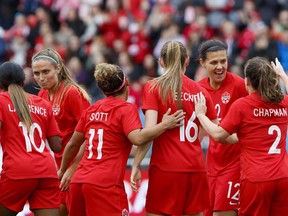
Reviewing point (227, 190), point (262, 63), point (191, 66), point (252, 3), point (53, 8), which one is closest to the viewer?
point (262, 63)

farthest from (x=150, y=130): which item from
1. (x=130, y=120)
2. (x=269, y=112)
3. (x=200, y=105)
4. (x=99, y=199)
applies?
(x=269, y=112)

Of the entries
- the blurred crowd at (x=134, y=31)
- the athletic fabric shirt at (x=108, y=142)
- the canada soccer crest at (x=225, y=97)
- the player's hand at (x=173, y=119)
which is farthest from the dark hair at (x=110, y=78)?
the blurred crowd at (x=134, y=31)

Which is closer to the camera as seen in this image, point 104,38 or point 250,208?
point 250,208

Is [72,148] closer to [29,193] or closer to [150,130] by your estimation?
[29,193]

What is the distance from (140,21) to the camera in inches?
875

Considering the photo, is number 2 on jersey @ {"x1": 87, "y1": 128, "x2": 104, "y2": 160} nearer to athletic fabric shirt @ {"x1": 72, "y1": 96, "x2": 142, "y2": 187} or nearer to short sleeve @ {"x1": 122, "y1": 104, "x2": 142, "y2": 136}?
athletic fabric shirt @ {"x1": 72, "y1": 96, "x2": 142, "y2": 187}

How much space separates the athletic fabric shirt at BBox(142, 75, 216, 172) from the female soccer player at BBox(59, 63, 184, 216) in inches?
5.0

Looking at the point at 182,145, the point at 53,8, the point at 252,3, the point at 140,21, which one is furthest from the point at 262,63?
the point at 53,8

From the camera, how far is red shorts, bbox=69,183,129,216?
975cm

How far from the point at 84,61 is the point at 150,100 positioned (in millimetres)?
11794

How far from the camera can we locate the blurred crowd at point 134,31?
1955 centimetres

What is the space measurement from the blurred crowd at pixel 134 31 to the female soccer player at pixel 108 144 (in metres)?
8.61

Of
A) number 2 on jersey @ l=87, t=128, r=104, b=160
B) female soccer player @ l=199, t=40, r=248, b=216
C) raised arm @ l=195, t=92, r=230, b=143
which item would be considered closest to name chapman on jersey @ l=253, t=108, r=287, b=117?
raised arm @ l=195, t=92, r=230, b=143

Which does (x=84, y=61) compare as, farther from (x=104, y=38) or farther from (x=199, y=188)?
(x=199, y=188)
